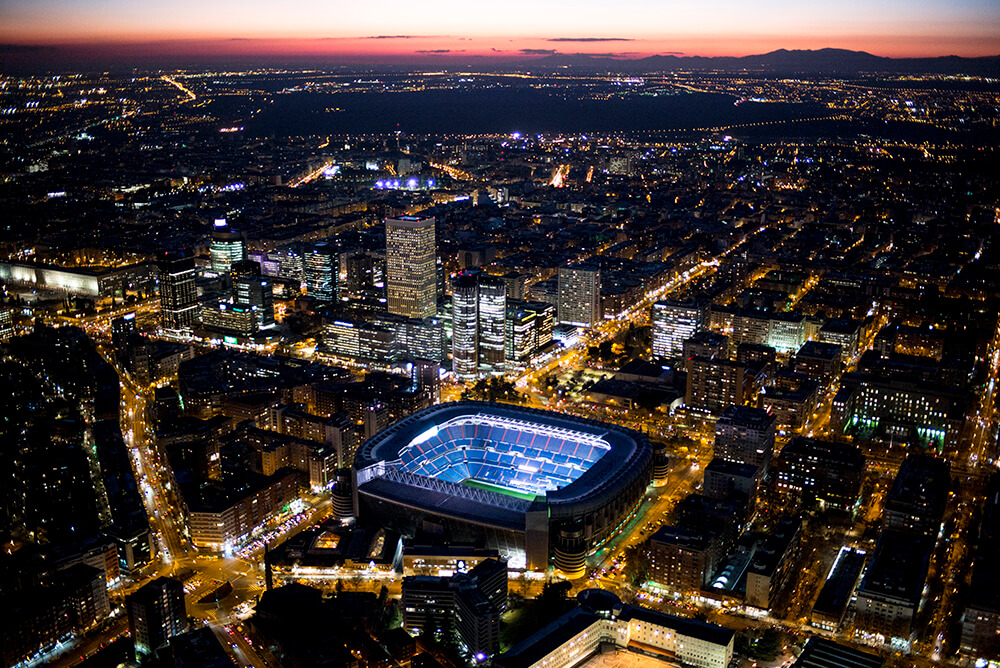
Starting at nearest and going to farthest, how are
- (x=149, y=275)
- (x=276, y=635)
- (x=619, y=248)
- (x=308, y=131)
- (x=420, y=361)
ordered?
(x=276, y=635)
(x=420, y=361)
(x=149, y=275)
(x=619, y=248)
(x=308, y=131)

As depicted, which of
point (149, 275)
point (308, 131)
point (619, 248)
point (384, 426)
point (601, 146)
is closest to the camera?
point (384, 426)

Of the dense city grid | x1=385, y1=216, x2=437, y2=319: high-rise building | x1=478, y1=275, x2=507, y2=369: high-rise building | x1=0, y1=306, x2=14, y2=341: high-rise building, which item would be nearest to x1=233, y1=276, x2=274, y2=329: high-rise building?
the dense city grid

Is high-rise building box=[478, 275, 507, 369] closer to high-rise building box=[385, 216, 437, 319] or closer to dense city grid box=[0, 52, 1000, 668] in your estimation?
dense city grid box=[0, 52, 1000, 668]

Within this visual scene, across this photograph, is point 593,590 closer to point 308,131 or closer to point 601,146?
point 601,146

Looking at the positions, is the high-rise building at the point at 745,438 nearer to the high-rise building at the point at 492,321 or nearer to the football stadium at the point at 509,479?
the football stadium at the point at 509,479

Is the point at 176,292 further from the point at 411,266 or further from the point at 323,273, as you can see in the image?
the point at 411,266

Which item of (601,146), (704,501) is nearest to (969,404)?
(704,501)
